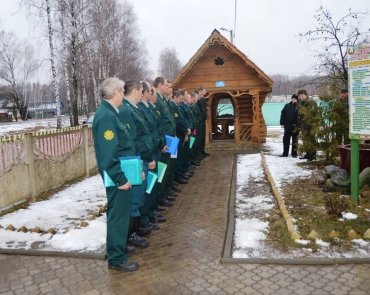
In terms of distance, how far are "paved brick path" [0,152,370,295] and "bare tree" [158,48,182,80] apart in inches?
2367

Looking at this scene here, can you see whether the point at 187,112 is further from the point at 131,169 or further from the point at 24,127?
the point at 24,127

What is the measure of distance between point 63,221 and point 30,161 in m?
1.97

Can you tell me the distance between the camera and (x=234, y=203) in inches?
276

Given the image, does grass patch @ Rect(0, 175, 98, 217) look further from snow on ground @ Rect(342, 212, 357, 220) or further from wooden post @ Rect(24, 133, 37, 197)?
snow on ground @ Rect(342, 212, 357, 220)

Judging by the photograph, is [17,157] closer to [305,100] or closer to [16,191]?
[16,191]

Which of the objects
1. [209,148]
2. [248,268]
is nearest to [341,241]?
[248,268]

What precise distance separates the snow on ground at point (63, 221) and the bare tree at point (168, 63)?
56.9 metres

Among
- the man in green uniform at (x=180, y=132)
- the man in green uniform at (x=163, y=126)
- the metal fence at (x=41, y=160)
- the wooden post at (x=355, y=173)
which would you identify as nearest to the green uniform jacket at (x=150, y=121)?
the man in green uniform at (x=163, y=126)

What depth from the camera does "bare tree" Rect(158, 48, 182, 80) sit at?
64.7 m

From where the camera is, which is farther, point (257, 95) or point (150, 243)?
point (257, 95)

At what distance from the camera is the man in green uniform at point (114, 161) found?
4.11 metres

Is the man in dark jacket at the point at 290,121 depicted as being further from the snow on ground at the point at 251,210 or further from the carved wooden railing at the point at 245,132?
the carved wooden railing at the point at 245,132

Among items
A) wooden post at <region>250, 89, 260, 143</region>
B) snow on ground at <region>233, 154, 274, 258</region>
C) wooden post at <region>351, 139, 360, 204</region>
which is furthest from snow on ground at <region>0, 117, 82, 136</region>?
wooden post at <region>351, 139, 360, 204</region>

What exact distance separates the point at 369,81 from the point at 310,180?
2.71 metres
